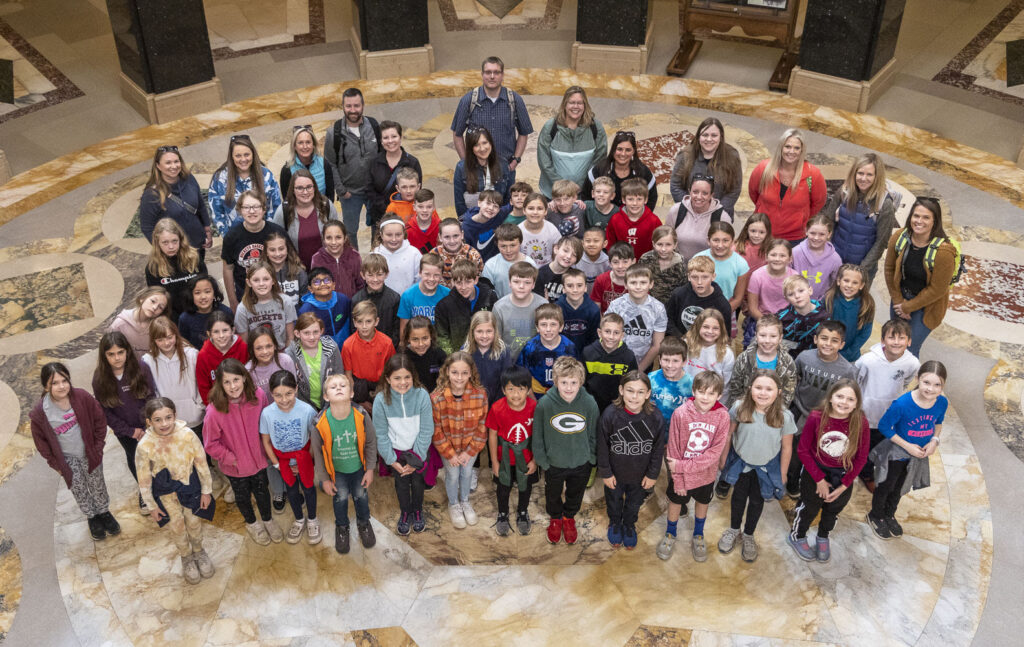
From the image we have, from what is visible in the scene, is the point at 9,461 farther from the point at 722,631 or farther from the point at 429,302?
the point at 722,631

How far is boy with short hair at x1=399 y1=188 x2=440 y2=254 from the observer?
284 inches

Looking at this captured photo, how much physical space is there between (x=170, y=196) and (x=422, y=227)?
1.94 m

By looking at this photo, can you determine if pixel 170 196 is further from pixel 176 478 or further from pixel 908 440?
pixel 908 440

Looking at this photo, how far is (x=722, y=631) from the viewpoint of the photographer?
5.73 metres

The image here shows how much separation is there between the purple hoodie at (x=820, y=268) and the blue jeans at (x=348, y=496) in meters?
3.46

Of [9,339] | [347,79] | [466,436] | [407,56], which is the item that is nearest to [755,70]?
[407,56]

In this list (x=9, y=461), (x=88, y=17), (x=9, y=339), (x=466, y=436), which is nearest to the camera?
(x=466, y=436)

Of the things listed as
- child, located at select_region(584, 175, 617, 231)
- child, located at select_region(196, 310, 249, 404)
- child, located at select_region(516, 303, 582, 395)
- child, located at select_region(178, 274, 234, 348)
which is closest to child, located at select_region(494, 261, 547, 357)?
child, located at select_region(516, 303, 582, 395)

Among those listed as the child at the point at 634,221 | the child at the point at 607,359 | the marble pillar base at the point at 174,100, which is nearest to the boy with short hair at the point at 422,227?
the child at the point at 634,221

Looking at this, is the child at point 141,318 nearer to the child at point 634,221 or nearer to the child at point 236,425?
the child at point 236,425

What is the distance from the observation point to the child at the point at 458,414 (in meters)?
5.86

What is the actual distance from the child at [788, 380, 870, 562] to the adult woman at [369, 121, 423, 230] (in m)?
3.79

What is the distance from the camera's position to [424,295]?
652 cm

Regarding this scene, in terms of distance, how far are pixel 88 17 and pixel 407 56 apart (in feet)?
17.1
